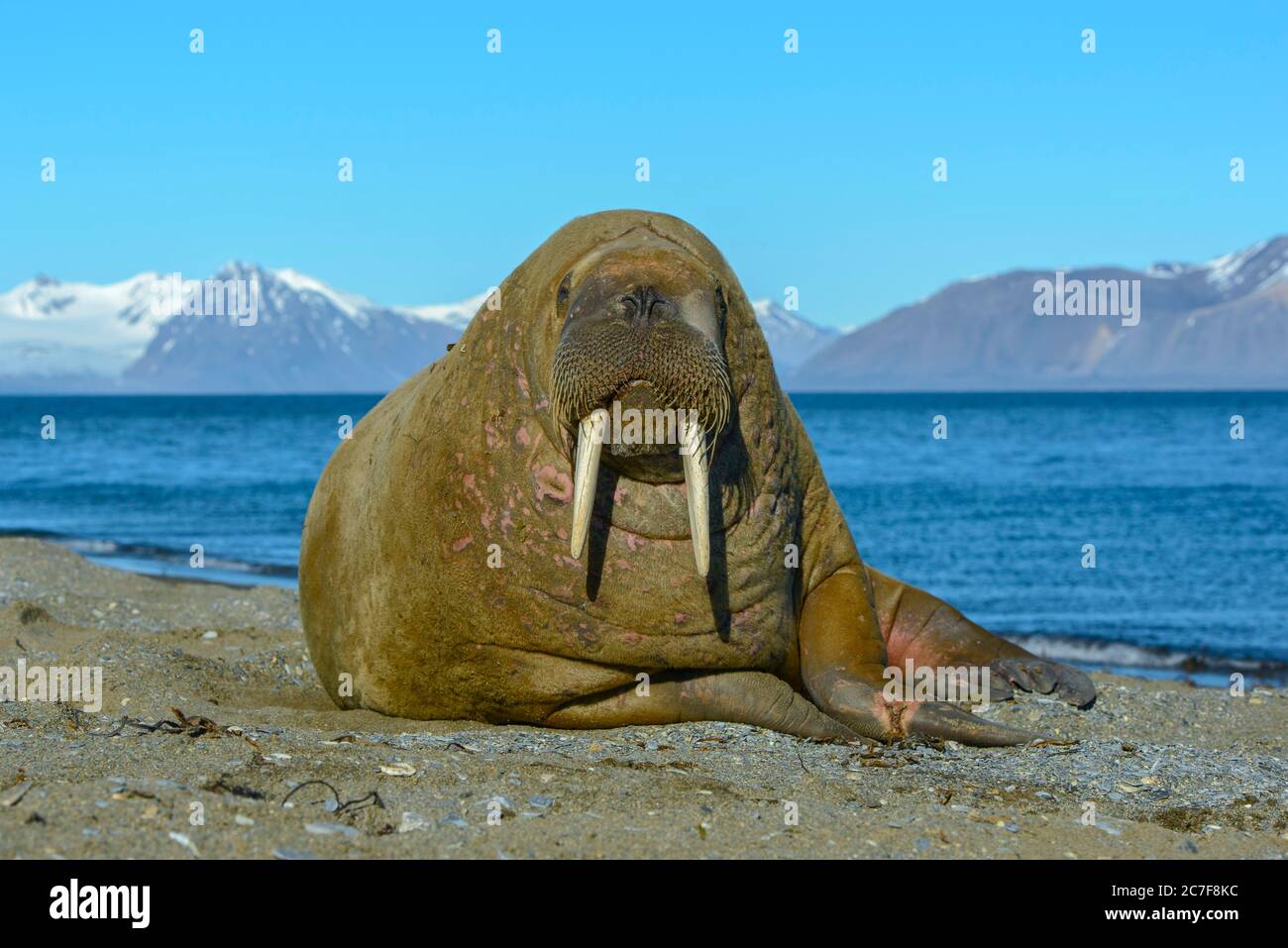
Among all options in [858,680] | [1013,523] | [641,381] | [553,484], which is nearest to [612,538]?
[553,484]

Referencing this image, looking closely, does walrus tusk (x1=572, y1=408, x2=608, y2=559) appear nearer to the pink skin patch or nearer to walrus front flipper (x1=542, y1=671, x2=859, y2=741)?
the pink skin patch

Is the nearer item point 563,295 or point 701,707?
point 563,295

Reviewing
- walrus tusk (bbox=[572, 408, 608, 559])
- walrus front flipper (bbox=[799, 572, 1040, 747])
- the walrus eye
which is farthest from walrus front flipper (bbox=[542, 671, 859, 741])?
the walrus eye

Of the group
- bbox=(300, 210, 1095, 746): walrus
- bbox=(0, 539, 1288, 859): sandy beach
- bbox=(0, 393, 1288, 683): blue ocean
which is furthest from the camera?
bbox=(0, 393, 1288, 683): blue ocean

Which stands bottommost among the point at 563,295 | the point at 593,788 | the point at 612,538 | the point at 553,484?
the point at 593,788

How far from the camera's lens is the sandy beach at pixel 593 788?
13.1ft

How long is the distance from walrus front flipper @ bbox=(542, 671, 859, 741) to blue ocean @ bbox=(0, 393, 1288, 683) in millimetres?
6113

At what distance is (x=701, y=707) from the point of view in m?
5.98

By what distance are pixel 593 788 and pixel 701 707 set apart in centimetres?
133

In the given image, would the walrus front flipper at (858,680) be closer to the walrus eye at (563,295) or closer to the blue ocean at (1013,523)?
the walrus eye at (563,295)

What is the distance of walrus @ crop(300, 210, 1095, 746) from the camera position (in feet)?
17.7

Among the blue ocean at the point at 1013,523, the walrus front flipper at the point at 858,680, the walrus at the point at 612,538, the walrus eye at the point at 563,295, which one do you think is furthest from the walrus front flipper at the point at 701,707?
the blue ocean at the point at 1013,523

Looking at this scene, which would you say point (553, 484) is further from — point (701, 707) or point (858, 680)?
point (858, 680)
